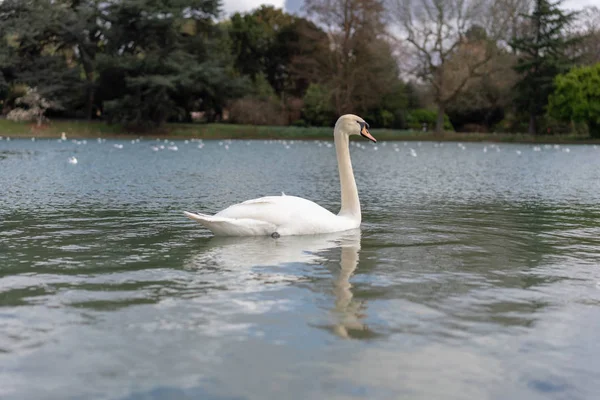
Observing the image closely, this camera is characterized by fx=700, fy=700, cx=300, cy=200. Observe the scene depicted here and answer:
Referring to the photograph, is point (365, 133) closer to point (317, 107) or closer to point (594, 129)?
point (317, 107)

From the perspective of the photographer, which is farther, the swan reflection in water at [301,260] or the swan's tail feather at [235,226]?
the swan's tail feather at [235,226]

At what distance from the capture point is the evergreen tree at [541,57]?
6269 centimetres

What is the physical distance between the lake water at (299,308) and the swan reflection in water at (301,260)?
22 mm

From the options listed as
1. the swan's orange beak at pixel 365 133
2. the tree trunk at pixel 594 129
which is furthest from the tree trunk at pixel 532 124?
the swan's orange beak at pixel 365 133

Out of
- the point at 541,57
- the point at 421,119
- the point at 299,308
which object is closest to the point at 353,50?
the point at 421,119

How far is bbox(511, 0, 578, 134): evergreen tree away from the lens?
2468 inches

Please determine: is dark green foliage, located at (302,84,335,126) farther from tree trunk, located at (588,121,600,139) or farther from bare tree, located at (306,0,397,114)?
tree trunk, located at (588,121,600,139)

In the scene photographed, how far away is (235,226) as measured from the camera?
7742 mm

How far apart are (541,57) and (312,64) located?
21118mm

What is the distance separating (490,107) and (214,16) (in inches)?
1124

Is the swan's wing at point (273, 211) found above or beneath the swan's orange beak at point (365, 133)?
beneath

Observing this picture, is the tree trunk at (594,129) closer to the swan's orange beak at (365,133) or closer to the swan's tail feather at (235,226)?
the swan's orange beak at (365,133)

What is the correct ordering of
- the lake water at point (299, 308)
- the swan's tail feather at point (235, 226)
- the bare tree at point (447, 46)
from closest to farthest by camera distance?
1. the lake water at point (299, 308)
2. the swan's tail feather at point (235, 226)
3. the bare tree at point (447, 46)

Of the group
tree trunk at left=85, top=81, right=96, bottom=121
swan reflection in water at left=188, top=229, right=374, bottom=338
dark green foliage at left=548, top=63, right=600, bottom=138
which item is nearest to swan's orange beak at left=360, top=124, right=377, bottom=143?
swan reflection in water at left=188, top=229, right=374, bottom=338
